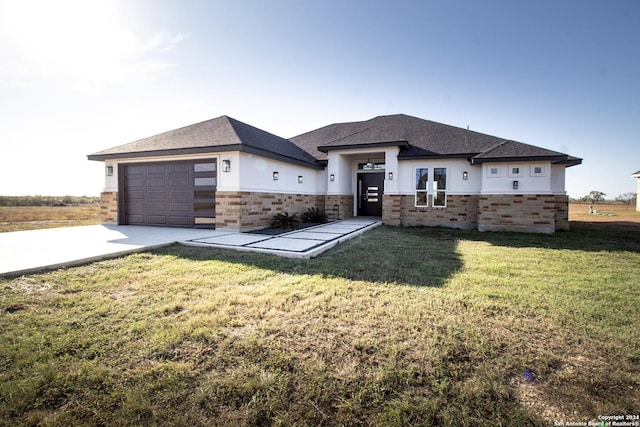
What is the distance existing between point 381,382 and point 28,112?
1406cm

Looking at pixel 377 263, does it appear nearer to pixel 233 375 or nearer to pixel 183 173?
pixel 233 375

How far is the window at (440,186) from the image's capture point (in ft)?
38.8

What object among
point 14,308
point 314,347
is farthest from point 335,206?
point 14,308

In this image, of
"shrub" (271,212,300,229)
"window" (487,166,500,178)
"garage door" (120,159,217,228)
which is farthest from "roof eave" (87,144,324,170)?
"window" (487,166,500,178)

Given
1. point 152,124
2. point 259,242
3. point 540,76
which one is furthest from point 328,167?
point 540,76

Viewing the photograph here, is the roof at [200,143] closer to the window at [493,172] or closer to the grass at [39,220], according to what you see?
the grass at [39,220]

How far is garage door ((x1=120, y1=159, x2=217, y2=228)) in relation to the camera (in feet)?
30.9

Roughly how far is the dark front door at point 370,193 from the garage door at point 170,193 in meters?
8.00

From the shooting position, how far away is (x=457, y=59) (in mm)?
11148

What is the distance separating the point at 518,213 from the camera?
1045cm

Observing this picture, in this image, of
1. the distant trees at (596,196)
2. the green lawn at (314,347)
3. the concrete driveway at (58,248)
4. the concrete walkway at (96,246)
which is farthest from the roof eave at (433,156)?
the distant trees at (596,196)

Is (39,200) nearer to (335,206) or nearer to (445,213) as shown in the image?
(335,206)

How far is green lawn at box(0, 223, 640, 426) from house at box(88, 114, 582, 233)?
5153mm

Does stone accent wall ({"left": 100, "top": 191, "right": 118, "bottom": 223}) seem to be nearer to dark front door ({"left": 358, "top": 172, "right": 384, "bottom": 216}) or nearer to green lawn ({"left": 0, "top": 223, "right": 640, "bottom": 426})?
green lawn ({"left": 0, "top": 223, "right": 640, "bottom": 426})
